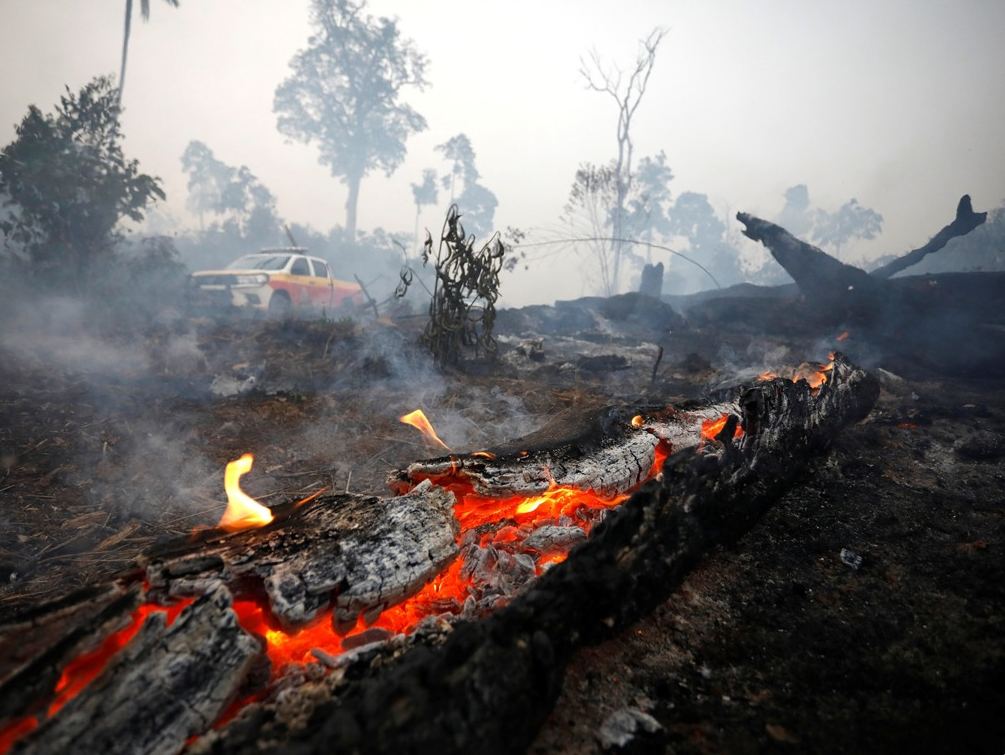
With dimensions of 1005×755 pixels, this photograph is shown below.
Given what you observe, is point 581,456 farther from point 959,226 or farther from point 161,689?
point 959,226

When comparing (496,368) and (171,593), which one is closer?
(171,593)

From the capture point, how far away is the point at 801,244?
35.5 ft

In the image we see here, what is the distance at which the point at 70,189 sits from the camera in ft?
29.5

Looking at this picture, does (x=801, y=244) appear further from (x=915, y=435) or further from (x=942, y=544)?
(x=942, y=544)

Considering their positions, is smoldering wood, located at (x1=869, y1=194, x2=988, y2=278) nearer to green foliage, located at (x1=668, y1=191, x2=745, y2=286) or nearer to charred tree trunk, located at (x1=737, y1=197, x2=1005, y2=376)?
charred tree trunk, located at (x1=737, y1=197, x2=1005, y2=376)

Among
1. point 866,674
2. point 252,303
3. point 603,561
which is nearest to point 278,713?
point 603,561

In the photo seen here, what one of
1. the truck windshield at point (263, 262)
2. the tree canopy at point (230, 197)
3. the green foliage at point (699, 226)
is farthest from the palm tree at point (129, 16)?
the green foliage at point (699, 226)

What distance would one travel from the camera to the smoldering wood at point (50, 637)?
3.70ft

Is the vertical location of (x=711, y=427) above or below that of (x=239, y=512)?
above

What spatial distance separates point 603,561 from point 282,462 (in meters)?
3.79

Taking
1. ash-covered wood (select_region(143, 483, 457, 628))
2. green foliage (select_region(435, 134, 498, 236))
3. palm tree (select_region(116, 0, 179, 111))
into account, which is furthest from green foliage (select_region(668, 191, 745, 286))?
ash-covered wood (select_region(143, 483, 457, 628))

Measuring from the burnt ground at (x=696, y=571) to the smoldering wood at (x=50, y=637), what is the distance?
4.23 feet

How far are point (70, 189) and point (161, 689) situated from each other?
12109 mm

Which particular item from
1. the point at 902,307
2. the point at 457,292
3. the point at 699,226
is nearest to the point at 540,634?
the point at 457,292
